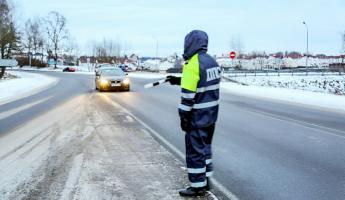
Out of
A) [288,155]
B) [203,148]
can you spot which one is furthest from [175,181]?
[288,155]

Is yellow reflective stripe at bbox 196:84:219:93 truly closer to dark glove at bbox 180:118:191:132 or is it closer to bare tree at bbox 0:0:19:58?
dark glove at bbox 180:118:191:132

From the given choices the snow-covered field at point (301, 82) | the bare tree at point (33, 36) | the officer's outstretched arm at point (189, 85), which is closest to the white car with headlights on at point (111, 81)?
the snow-covered field at point (301, 82)

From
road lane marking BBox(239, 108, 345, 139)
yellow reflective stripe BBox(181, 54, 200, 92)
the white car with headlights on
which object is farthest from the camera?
the white car with headlights on

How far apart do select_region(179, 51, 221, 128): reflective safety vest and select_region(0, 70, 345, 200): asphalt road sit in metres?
1.01

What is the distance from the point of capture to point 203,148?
5.80 metres

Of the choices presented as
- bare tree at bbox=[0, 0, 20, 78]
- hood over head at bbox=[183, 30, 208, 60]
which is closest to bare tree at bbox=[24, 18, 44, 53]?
bare tree at bbox=[0, 0, 20, 78]

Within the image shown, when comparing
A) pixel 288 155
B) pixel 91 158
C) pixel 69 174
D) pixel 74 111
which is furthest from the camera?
pixel 74 111

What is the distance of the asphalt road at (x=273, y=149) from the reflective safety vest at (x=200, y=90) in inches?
39.9

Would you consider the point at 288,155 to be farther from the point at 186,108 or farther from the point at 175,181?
the point at 186,108

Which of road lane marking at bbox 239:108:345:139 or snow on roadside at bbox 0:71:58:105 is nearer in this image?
road lane marking at bbox 239:108:345:139

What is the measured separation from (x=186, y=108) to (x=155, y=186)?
113cm

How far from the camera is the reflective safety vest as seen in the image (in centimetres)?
561

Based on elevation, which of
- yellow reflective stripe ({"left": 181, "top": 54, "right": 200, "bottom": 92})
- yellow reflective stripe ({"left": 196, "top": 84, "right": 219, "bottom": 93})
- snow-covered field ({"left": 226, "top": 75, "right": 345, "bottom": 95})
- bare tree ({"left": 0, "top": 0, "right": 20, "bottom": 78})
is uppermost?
bare tree ({"left": 0, "top": 0, "right": 20, "bottom": 78})

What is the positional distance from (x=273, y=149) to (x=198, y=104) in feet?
→ 12.3
